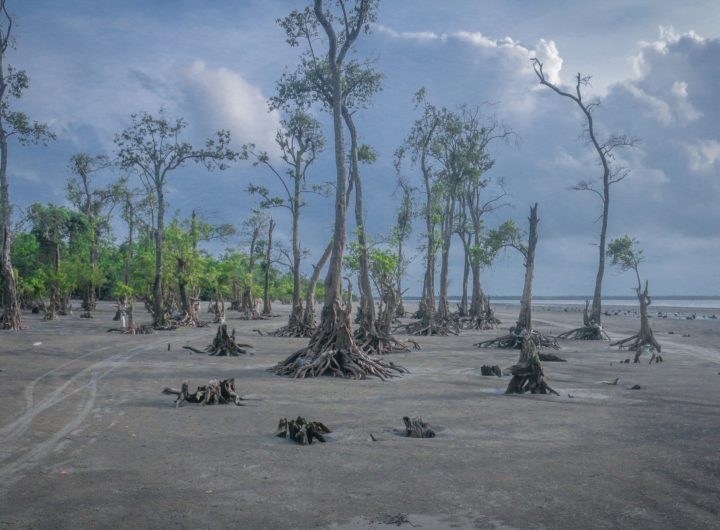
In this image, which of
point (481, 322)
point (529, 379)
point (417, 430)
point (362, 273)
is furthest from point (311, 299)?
point (417, 430)

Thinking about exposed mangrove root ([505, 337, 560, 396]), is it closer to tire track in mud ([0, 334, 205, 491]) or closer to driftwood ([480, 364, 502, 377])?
driftwood ([480, 364, 502, 377])

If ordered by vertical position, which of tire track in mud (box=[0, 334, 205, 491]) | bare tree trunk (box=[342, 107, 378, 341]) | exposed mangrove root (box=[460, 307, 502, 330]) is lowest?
tire track in mud (box=[0, 334, 205, 491])

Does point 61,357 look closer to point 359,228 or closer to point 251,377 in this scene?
point 251,377

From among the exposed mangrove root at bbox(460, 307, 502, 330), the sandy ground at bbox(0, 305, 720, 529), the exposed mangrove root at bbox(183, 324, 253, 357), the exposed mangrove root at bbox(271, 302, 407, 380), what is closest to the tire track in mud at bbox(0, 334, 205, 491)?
the sandy ground at bbox(0, 305, 720, 529)

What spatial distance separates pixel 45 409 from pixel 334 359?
7954 mm

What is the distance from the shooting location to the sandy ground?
257 inches

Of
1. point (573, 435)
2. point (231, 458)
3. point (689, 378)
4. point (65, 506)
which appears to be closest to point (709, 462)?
point (573, 435)

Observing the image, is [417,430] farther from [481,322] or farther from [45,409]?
[481,322]

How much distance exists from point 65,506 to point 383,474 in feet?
11.5

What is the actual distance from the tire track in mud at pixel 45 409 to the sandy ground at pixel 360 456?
41 millimetres

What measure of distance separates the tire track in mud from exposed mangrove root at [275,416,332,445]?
3.21 metres

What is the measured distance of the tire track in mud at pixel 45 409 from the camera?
820 cm

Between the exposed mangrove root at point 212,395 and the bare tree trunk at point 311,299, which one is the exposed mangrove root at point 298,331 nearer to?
the bare tree trunk at point 311,299

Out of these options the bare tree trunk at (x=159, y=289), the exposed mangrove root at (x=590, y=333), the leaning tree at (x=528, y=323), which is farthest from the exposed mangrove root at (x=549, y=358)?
the bare tree trunk at (x=159, y=289)
